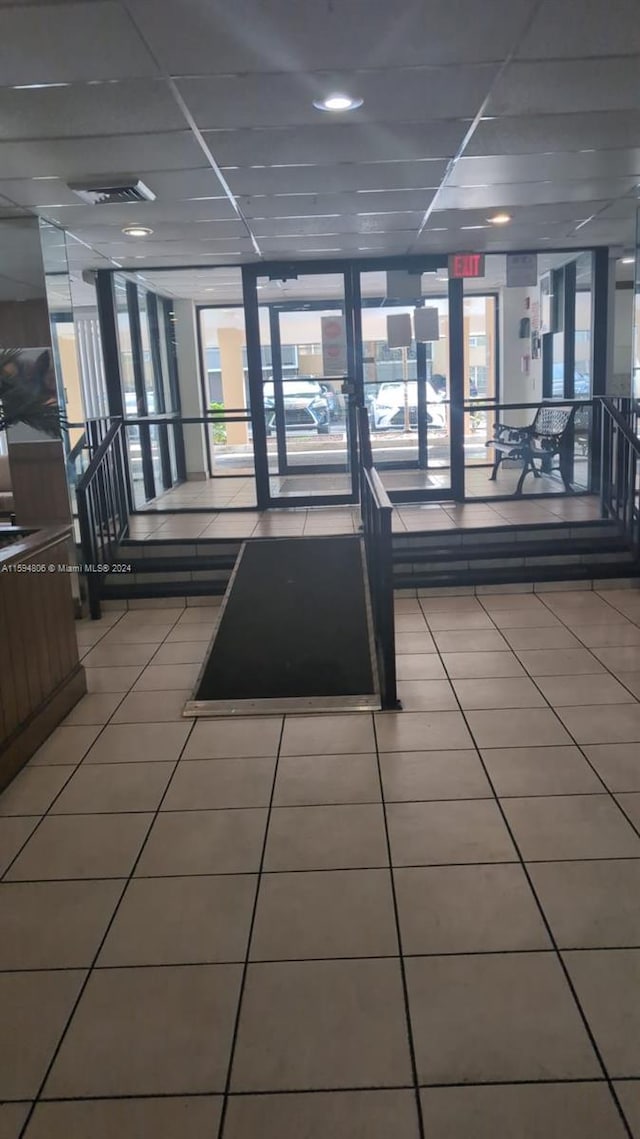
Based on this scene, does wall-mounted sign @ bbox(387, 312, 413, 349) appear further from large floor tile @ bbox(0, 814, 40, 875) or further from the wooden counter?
large floor tile @ bbox(0, 814, 40, 875)

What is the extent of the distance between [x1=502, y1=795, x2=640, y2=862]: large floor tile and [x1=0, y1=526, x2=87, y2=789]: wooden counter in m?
2.03

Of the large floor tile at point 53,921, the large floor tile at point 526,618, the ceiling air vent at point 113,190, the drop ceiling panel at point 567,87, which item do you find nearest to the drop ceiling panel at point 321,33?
the drop ceiling panel at point 567,87

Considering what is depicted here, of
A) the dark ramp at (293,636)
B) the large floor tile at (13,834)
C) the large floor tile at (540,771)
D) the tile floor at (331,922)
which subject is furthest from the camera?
the dark ramp at (293,636)

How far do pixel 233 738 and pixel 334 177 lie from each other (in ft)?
10.5

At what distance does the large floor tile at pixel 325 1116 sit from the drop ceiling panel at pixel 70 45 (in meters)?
3.16

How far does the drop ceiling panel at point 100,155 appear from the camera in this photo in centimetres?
389

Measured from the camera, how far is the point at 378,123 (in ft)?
12.4

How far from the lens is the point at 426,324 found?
775cm

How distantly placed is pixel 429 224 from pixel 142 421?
297 cm

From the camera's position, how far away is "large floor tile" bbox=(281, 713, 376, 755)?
356 cm

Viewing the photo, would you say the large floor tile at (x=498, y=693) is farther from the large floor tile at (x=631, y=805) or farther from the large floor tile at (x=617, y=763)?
the large floor tile at (x=631, y=805)

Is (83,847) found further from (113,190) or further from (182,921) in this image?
(113,190)

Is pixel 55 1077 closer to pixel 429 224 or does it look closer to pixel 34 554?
pixel 34 554

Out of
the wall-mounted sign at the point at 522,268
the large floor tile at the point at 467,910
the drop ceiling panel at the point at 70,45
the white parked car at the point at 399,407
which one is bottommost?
the large floor tile at the point at 467,910
